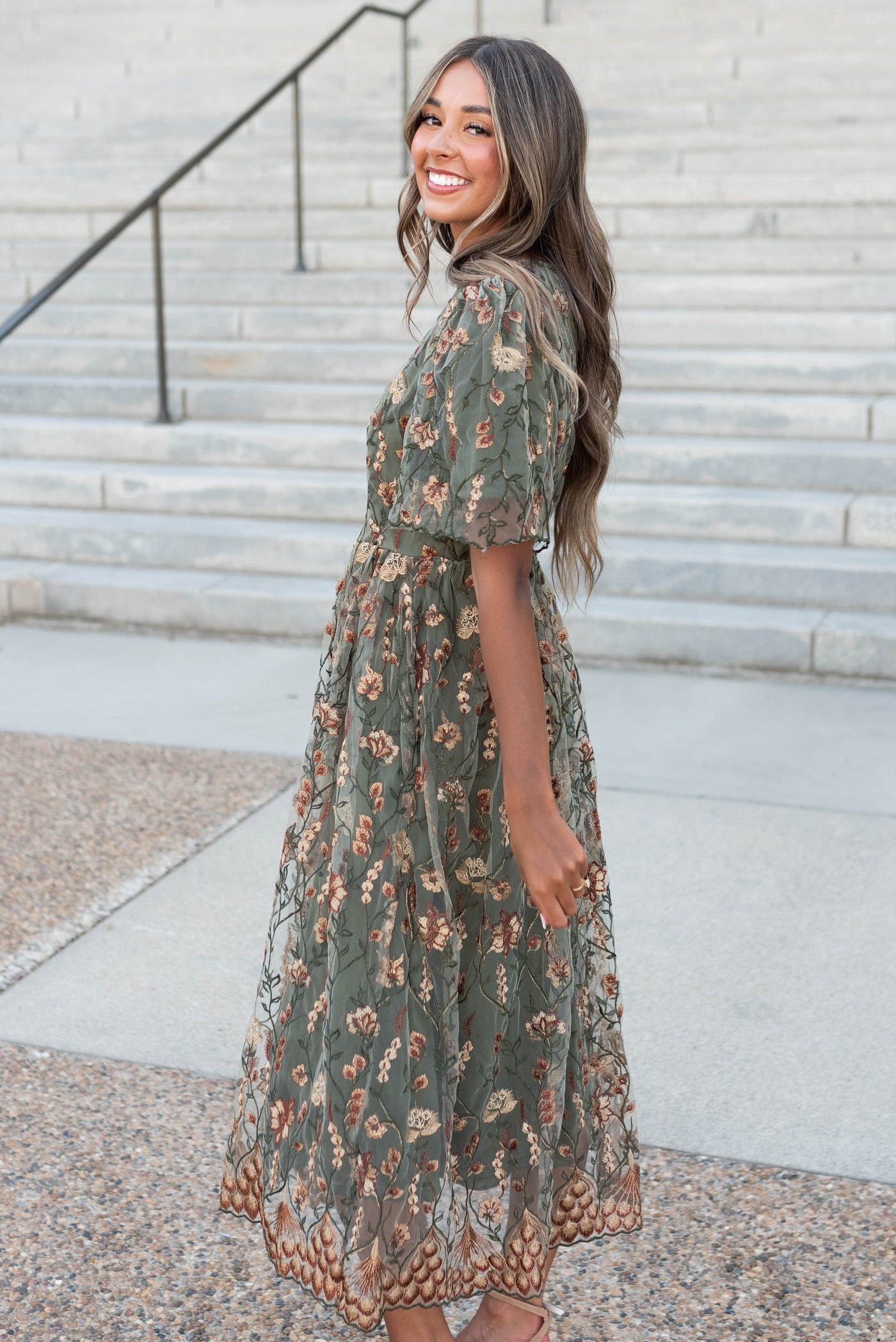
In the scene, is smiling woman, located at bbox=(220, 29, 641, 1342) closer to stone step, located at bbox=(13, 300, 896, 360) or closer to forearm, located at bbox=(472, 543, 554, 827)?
forearm, located at bbox=(472, 543, 554, 827)

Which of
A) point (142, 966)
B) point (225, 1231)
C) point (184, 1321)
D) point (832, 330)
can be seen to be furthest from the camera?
point (832, 330)

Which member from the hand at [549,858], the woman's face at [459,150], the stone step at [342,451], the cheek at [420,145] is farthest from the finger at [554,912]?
the stone step at [342,451]

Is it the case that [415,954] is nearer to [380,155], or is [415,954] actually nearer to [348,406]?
[348,406]

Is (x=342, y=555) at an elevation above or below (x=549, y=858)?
below

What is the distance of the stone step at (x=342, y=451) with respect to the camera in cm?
641

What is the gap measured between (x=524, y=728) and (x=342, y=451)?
17.6ft

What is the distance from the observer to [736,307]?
7.61 metres

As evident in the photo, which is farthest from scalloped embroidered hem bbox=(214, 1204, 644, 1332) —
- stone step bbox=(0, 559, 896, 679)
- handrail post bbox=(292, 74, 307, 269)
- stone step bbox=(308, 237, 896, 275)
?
handrail post bbox=(292, 74, 307, 269)

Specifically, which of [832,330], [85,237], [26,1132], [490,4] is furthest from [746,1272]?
[490,4]

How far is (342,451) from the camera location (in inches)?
277

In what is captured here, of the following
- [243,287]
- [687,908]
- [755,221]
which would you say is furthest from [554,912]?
[243,287]

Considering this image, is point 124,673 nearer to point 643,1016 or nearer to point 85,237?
point 643,1016

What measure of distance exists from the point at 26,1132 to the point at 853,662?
3.58 metres

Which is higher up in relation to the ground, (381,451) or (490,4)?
(490,4)
